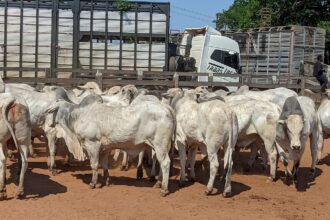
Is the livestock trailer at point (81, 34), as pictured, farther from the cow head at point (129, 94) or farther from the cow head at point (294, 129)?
the cow head at point (294, 129)

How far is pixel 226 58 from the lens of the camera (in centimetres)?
2400

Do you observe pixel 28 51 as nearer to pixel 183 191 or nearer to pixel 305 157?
pixel 305 157

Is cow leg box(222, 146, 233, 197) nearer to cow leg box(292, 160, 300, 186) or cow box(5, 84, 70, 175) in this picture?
cow leg box(292, 160, 300, 186)

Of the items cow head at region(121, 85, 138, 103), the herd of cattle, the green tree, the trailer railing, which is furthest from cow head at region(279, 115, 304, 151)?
the green tree

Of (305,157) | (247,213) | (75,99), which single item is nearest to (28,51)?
(75,99)

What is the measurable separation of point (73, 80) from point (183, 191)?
9.38m

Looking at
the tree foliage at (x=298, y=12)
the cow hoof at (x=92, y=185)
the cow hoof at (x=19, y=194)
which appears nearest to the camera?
the cow hoof at (x=19, y=194)

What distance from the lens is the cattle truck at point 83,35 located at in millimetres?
20938

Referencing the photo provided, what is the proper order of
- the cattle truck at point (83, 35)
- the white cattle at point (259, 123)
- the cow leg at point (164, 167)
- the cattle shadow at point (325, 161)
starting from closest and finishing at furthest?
the cow leg at point (164, 167), the white cattle at point (259, 123), the cattle shadow at point (325, 161), the cattle truck at point (83, 35)

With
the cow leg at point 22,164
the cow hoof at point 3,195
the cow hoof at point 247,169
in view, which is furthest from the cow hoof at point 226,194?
the cow hoof at point 3,195

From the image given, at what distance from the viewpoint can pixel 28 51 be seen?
69.2 feet

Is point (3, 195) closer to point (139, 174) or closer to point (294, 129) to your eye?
point (139, 174)

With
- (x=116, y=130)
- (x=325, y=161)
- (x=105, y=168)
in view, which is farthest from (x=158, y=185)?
(x=325, y=161)

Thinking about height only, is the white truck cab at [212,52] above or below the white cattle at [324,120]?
above
